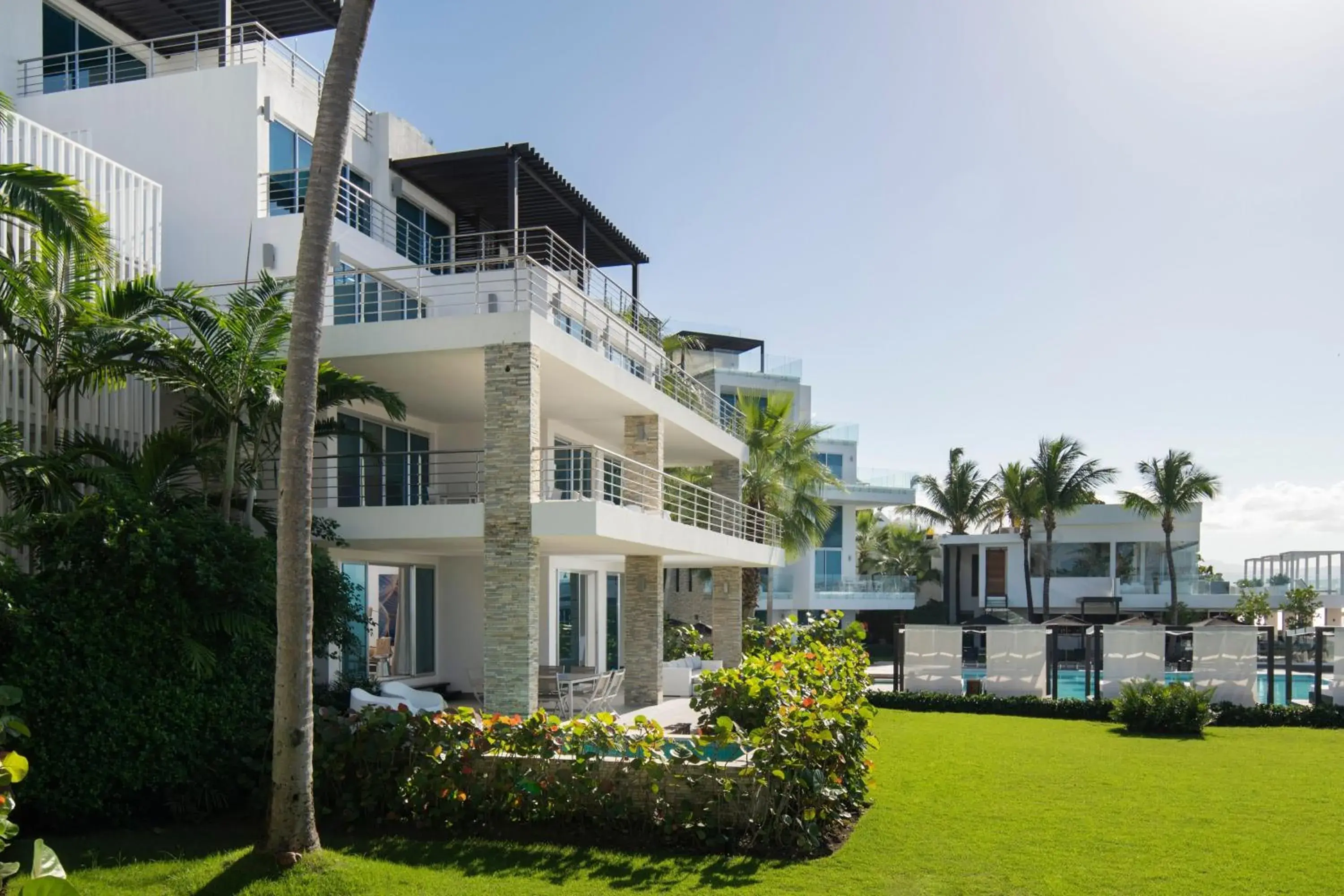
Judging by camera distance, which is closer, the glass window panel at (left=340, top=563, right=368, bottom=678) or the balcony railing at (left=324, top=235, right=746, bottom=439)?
the balcony railing at (left=324, top=235, right=746, bottom=439)

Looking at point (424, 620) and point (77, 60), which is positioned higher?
point (77, 60)

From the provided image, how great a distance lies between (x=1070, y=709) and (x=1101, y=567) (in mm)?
27286

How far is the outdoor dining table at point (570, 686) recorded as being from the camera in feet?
56.5

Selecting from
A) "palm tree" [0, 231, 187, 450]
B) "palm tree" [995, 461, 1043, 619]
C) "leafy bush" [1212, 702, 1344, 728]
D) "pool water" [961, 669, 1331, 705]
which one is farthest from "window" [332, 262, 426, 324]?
"palm tree" [995, 461, 1043, 619]

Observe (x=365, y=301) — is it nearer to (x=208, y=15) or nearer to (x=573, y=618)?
(x=208, y=15)

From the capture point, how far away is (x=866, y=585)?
46.1 meters

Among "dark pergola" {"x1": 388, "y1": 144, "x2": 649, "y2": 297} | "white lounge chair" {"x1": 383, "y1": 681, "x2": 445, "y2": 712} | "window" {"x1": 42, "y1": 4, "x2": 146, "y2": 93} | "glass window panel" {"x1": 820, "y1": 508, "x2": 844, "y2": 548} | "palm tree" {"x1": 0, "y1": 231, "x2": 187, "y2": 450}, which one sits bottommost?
"white lounge chair" {"x1": 383, "y1": 681, "x2": 445, "y2": 712}

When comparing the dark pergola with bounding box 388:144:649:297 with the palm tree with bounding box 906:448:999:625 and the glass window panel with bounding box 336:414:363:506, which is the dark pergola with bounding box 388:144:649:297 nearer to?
the glass window panel with bounding box 336:414:363:506

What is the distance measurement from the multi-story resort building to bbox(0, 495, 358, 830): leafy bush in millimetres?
3888

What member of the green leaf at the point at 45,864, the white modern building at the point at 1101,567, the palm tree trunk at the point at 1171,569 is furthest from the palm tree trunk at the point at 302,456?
the palm tree trunk at the point at 1171,569

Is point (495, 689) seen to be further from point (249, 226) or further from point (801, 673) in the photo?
point (249, 226)

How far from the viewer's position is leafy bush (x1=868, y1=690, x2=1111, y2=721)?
22250 millimetres

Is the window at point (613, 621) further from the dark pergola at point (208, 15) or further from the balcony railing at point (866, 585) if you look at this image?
the balcony railing at point (866, 585)

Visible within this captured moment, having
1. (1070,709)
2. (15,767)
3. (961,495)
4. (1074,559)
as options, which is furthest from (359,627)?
(961,495)
